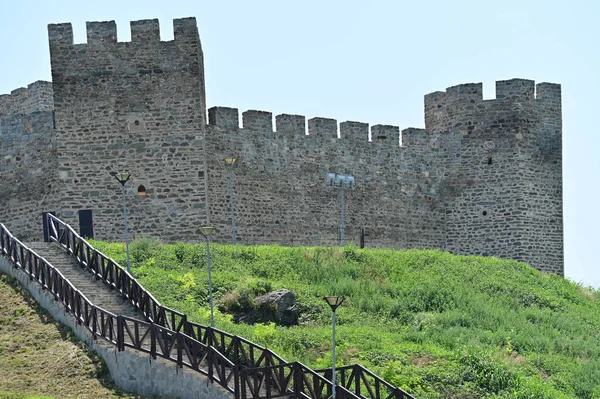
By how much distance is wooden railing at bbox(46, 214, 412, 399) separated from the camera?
19797 millimetres

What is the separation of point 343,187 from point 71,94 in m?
9.49

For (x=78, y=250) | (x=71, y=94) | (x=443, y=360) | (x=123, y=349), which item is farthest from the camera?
(x=71, y=94)

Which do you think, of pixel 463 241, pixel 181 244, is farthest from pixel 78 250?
pixel 463 241

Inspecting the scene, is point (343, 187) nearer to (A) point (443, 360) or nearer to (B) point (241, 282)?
(B) point (241, 282)

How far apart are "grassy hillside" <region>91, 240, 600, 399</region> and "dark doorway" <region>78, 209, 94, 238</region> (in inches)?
88.1

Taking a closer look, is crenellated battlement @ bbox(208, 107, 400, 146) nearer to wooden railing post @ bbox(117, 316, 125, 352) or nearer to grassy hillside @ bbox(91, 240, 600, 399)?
grassy hillside @ bbox(91, 240, 600, 399)

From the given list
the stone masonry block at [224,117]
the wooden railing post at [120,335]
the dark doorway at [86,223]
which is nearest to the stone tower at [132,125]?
the dark doorway at [86,223]

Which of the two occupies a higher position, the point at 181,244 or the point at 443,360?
the point at 181,244

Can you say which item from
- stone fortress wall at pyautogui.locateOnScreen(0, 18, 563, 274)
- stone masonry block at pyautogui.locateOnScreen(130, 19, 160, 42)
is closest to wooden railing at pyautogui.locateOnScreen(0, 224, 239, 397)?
stone fortress wall at pyautogui.locateOnScreen(0, 18, 563, 274)

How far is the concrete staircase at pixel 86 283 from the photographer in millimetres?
23656

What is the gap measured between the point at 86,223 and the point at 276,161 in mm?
6540

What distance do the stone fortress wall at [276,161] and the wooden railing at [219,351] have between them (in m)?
6.51

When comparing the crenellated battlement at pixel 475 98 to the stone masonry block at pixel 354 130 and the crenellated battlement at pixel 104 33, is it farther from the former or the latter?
the crenellated battlement at pixel 104 33

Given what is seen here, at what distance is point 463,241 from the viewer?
38.2 m
